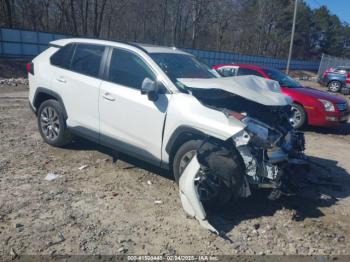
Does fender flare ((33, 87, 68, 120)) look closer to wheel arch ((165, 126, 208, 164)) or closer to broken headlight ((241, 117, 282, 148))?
wheel arch ((165, 126, 208, 164))

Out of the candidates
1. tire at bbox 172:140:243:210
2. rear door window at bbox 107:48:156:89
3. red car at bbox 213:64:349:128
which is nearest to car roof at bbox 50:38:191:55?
rear door window at bbox 107:48:156:89

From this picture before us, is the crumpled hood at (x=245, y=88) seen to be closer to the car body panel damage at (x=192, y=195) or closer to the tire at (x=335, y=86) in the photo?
the car body panel damage at (x=192, y=195)

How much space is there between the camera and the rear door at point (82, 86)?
5.02 metres

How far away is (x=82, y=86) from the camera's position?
5098mm

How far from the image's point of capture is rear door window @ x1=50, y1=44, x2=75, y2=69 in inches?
217

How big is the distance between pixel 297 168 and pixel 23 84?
1366cm

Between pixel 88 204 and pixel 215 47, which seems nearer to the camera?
pixel 88 204

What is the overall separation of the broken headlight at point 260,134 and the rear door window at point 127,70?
1.41 m

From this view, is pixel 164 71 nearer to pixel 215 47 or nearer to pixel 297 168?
pixel 297 168

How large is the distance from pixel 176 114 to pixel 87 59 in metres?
1.98

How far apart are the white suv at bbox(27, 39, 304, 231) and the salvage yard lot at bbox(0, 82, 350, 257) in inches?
14.8

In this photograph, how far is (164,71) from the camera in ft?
14.7

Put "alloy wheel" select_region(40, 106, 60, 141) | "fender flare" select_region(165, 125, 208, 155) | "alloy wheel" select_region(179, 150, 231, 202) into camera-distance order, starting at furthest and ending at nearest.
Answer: "alloy wheel" select_region(40, 106, 60, 141)
"fender flare" select_region(165, 125, 208, 155)
"alloy wheel" select_region(179, 150, 231, 202)

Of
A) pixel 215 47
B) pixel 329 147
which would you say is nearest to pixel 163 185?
pixel 329 147
